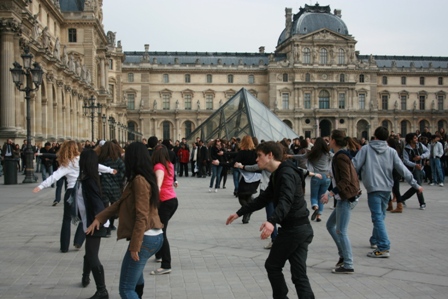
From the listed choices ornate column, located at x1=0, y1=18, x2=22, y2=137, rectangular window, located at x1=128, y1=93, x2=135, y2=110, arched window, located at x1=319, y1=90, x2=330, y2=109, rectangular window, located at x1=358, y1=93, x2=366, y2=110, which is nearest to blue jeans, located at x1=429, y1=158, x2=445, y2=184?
ornate column, located at x1=0, y1=18, x2=22, y2=137

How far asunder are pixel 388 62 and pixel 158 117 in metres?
38.0

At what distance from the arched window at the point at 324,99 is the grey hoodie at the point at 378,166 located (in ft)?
250

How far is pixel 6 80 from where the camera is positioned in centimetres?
2422

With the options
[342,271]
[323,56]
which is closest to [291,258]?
[342,271]

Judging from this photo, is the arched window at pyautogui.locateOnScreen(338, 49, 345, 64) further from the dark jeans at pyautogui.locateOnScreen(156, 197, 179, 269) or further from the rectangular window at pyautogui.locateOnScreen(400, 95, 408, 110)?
the dark jeans at pyautogui.locateOnScreen(156, 197, 179, 269)

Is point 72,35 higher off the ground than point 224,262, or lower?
higher

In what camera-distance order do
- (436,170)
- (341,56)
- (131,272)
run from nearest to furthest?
(131,272) < (436,170) < (341,56)

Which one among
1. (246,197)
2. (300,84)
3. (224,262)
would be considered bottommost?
(224,262)

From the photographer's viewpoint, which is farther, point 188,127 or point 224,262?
point 188,127

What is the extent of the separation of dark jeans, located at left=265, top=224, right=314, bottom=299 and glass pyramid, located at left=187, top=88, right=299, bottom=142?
23.8 meters

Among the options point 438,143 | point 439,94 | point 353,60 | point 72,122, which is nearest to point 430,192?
point 438,143

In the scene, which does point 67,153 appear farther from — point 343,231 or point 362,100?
point 362,100

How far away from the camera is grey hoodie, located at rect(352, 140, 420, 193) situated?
7480 mm

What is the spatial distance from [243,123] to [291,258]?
83.8 feet
